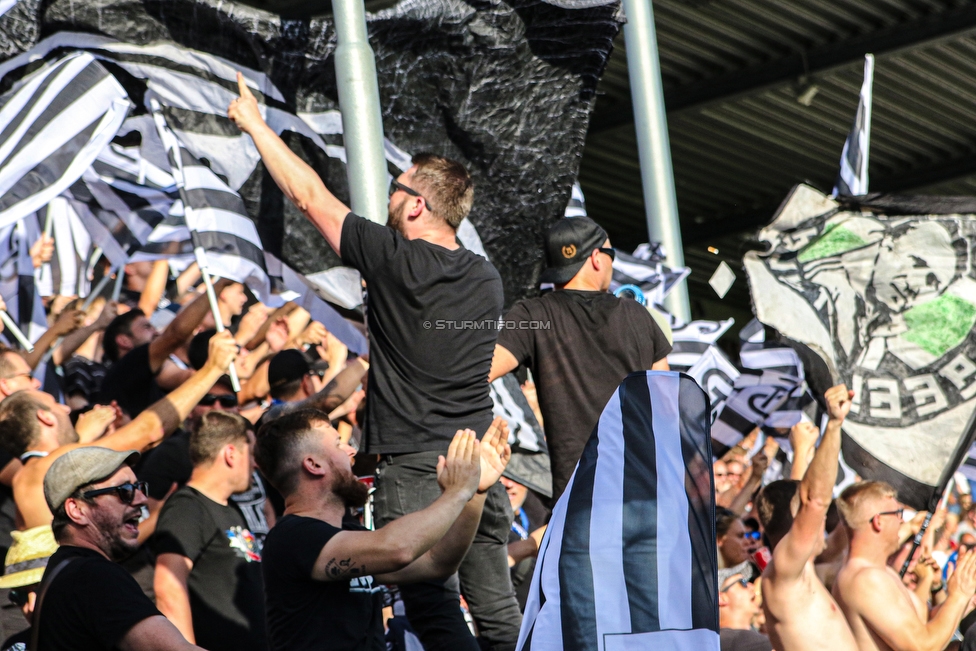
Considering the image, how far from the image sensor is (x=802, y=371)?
7238mm

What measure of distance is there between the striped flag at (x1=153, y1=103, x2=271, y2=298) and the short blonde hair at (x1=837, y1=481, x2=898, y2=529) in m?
2.94

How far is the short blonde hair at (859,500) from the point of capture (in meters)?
6.28

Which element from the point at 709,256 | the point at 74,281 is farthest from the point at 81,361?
the point at 709,256

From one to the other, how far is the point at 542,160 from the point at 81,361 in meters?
2.73

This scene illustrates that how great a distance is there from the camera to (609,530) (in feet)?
8.99

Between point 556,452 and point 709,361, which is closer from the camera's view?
point 556,452

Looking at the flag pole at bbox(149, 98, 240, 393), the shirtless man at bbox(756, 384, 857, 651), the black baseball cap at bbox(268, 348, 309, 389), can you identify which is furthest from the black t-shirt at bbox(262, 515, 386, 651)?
the black baseball cap at bbox(268, 348, 309, 389)

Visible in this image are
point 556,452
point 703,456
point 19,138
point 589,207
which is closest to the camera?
point 703,456

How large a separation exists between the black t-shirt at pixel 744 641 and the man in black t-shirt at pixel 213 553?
197 centimetres

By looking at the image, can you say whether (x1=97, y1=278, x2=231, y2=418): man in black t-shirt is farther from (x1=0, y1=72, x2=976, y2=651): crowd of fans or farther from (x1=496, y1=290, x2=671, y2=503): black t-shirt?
(x1=496, y1=290, x2=671, y2=503): black t-shirt

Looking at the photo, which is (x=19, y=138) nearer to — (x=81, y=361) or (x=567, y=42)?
(x=81, y=361)

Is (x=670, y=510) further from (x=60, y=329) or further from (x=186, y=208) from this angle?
(x=60, y=329)

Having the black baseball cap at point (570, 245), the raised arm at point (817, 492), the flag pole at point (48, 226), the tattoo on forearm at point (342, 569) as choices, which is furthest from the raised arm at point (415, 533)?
the flag pole at point (48, 226)

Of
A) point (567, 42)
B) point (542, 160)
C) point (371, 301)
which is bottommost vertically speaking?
point (371, 301)
